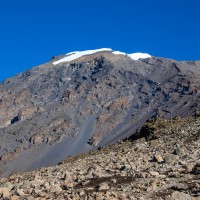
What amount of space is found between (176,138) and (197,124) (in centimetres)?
447

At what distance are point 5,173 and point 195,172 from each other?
170 meters

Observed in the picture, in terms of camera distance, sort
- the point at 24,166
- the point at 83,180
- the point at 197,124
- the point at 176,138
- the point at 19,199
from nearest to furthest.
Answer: the point at 19,199 → the point at 83,180 → the point at 176,138 → the point at 197,124 → the point at 24,166

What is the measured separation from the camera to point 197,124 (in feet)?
112

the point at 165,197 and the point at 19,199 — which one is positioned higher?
the point at 19,199

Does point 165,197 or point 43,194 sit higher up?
point 43,194

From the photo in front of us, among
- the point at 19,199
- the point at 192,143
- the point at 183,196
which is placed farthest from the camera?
the point at 192,143

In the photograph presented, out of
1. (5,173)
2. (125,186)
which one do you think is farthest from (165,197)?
(5,173)

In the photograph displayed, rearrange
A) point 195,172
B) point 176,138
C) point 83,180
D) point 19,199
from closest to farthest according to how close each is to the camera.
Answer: point 19,199 < point 195,172 < point 83,180 < point 176,138

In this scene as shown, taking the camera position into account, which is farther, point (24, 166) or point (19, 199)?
point (24, 166)

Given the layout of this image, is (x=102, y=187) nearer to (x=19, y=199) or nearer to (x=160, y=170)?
(x=19, y=199)

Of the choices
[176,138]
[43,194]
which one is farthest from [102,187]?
[176,138]

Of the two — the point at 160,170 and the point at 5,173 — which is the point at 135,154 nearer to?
the point at 160,170

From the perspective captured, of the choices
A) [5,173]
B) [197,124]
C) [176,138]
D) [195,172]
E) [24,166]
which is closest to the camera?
[195,172]

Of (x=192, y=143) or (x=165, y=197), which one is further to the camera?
(x=192, y=143)
